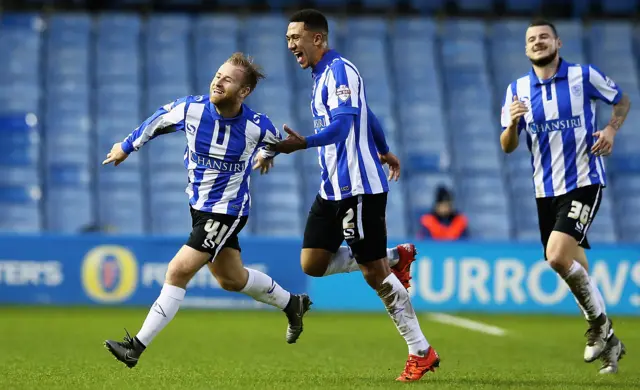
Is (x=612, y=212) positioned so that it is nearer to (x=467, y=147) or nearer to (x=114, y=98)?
(x=467, y=147)

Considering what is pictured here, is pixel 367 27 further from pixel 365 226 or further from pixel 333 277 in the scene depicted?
pixel 365 226

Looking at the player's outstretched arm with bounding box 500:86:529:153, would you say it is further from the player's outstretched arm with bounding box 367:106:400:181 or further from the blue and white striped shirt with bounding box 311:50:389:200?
the blue and white striped shirt with bounding box 311:50:389:200

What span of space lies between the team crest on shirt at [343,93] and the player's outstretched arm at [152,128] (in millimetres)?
943

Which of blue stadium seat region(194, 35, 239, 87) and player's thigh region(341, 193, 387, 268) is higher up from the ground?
blue stadium seat region(194, 35, 239, 87)

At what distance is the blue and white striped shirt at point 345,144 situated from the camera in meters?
6.10

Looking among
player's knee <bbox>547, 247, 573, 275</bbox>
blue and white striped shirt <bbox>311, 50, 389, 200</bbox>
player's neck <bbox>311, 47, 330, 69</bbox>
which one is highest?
player's neck <bbox>311, 47, 330, 69</bbox>

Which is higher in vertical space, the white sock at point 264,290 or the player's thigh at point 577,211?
the player's thigh at point 577,211

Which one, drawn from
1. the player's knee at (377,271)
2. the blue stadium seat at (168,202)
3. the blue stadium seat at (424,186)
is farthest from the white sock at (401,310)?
the blue stadium seat at (424,186)

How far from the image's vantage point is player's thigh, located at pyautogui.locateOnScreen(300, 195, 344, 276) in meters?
6.36

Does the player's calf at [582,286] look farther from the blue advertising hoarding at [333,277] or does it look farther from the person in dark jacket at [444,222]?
the person in dark jacket at [444,222]

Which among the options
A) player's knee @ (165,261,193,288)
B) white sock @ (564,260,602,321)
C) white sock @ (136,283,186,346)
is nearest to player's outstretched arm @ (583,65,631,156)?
white sock @ (564,260,602,321)

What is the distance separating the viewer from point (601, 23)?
19.3 m

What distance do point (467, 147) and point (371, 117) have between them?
11.4 m

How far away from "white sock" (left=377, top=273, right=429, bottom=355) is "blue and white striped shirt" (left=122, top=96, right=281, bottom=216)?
0.97m
